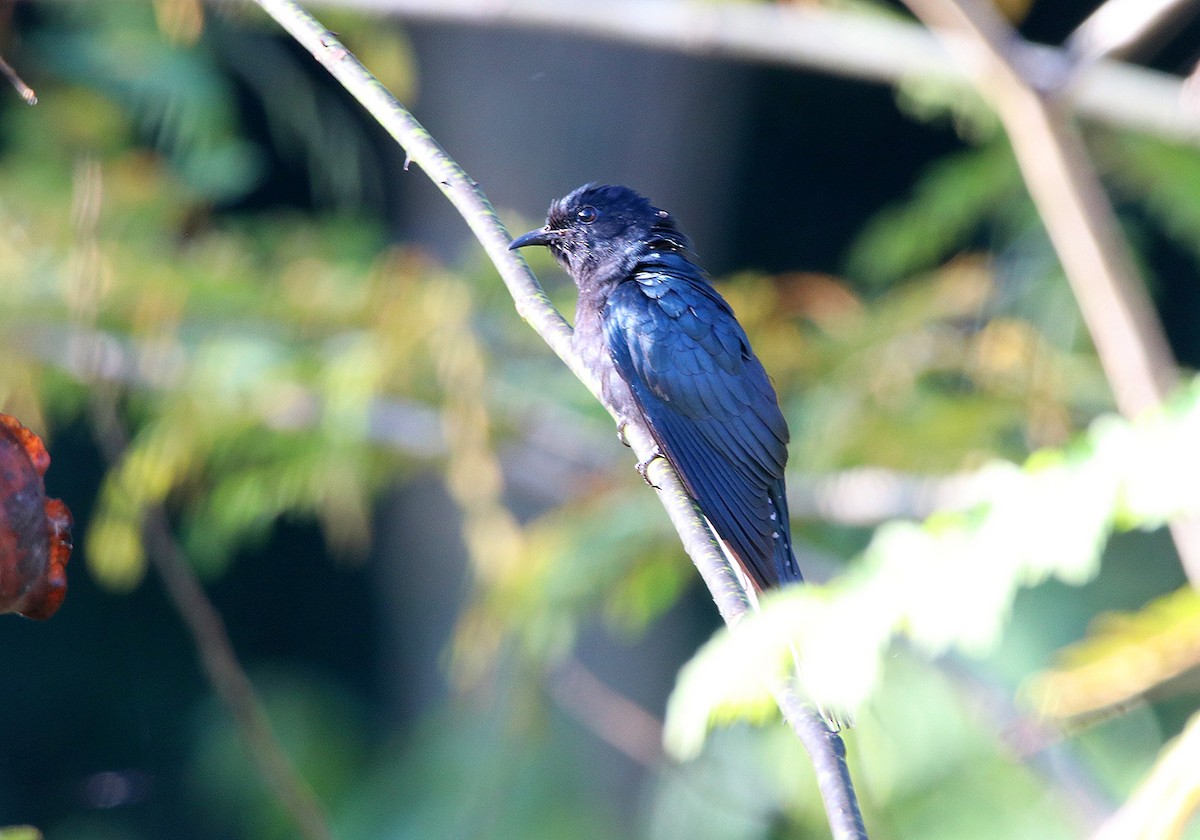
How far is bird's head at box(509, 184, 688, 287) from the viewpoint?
3.37 metres

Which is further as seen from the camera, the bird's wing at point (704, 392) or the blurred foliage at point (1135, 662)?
the bird's wing at point (704, 392)

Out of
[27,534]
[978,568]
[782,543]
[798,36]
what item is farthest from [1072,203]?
[27,534]

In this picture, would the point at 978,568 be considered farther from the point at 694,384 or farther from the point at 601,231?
the point at 601,231

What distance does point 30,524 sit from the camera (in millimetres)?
902

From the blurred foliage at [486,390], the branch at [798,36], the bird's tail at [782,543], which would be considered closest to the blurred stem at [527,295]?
the bird's tail at [782,543]

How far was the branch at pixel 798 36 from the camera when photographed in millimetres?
3445

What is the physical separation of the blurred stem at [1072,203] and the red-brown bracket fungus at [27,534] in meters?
2.74

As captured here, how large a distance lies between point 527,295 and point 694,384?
0.93 m

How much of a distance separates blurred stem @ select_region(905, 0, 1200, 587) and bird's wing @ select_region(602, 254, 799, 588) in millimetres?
945

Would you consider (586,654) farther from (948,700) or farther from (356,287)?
(356,287)

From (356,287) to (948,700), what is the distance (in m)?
2.54

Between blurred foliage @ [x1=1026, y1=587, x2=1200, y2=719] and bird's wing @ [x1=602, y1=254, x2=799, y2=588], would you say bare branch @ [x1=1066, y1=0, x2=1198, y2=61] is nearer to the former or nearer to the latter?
bird's wing @ [x1=602, y1=254, x2=799, y2=588]

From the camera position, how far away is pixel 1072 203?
131 inches

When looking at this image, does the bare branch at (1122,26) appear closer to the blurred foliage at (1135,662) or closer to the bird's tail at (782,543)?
the bird's tail at (782,543)
